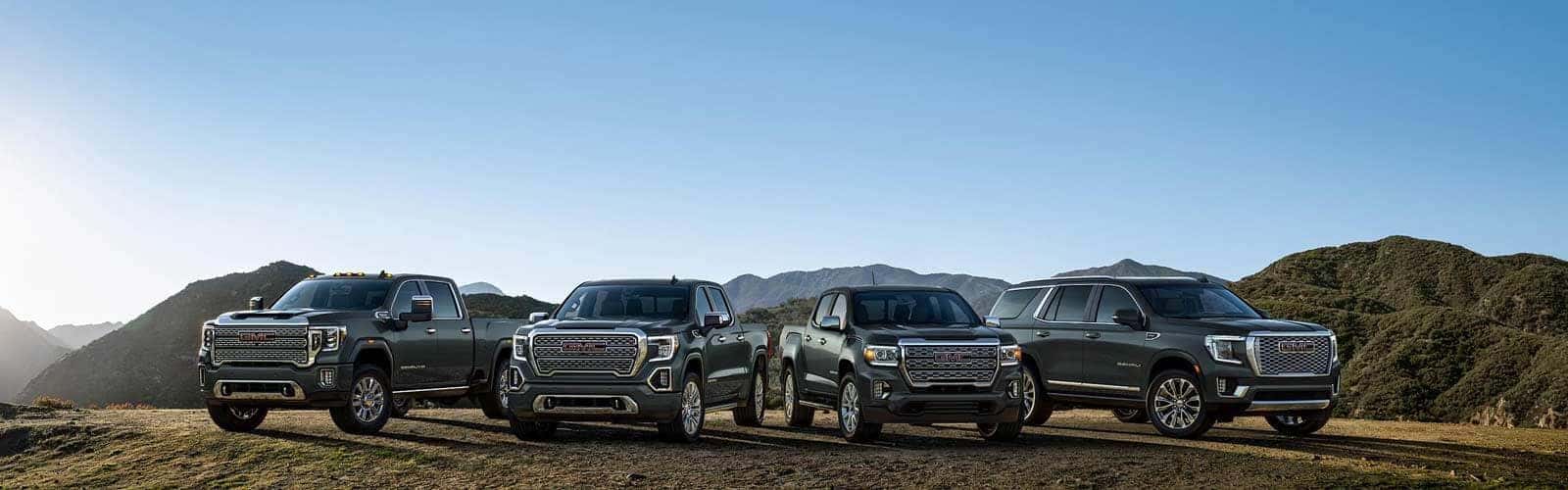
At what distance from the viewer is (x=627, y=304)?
56.7ft

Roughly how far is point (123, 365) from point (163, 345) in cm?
292

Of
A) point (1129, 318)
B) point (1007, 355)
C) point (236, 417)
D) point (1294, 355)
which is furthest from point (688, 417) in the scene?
point (1294, 355)

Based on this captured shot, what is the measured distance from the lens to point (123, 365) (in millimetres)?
86312

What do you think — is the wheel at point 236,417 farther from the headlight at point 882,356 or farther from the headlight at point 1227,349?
the headlight at point 1227,349

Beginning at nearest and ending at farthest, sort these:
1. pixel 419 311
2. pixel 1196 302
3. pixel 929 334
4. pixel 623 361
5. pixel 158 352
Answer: pixel 623 361, pixel 929 334, pixel 419 311, pixel 1196 302, pixel 158 352

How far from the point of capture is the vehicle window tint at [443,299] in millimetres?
19688

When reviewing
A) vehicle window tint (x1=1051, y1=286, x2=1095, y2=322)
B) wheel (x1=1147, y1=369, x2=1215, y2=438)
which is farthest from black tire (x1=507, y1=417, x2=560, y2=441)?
wheel (x1=1147, y1=369, x2=1215, y2=438)

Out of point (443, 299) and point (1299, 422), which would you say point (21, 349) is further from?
point (1299, 422)

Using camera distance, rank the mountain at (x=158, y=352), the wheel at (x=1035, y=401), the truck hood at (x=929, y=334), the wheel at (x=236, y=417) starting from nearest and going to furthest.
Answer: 1. the truck hood at (x=929, y=334)
2. the wheel at (x=236, y=417)
3. the wheel at (x=1035, y=401)
4. the mountain at (x=158, y=352)

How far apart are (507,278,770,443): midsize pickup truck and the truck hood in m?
2.04

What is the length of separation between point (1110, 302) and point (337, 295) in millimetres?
11040

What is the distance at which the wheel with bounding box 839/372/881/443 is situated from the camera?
54.0ft

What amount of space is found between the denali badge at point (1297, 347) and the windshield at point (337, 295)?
481 inches

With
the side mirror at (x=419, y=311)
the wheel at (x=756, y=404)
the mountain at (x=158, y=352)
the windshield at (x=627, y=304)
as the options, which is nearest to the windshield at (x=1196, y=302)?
the wheel at (x=756, y=404)
